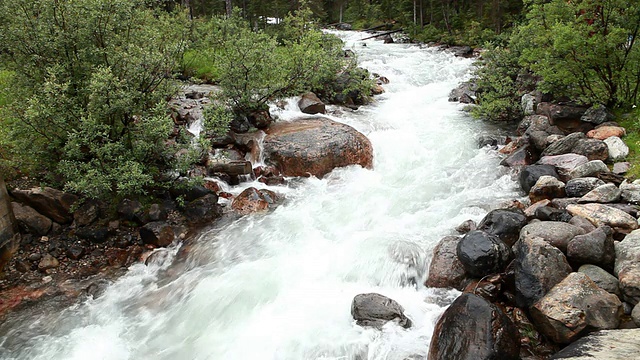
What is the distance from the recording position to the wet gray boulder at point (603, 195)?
896 centimetres

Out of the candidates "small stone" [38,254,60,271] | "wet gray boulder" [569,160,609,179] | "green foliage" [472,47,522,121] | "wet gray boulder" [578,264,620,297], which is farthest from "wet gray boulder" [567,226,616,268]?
"green foliage" [472,47,522,121]

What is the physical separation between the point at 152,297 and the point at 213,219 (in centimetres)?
315

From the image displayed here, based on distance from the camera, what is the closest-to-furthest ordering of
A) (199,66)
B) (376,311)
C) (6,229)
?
(376,311), (6,229), (199,66)

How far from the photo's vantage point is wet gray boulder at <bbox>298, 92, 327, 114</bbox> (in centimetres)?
1795

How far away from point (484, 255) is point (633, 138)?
24.7ft

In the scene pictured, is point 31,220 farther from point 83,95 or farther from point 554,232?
point 554,232

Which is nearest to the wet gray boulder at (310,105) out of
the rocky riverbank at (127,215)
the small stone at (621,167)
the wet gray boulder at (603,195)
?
the rocky riverbank at (127,215)

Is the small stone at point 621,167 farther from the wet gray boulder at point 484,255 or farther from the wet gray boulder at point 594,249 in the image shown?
the wet gray boulder at point 484,255

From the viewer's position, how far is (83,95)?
33.7 feet

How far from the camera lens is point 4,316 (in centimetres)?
838

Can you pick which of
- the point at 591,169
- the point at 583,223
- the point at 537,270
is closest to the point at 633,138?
the point at 591,169

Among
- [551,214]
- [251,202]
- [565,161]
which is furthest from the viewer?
[251,202]

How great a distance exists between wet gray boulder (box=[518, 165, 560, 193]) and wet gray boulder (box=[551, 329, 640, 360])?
246 inches

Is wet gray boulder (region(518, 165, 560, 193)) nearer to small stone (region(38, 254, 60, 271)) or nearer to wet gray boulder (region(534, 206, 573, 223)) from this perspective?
wet gray boulder (region(534, 206, 573, 223))
